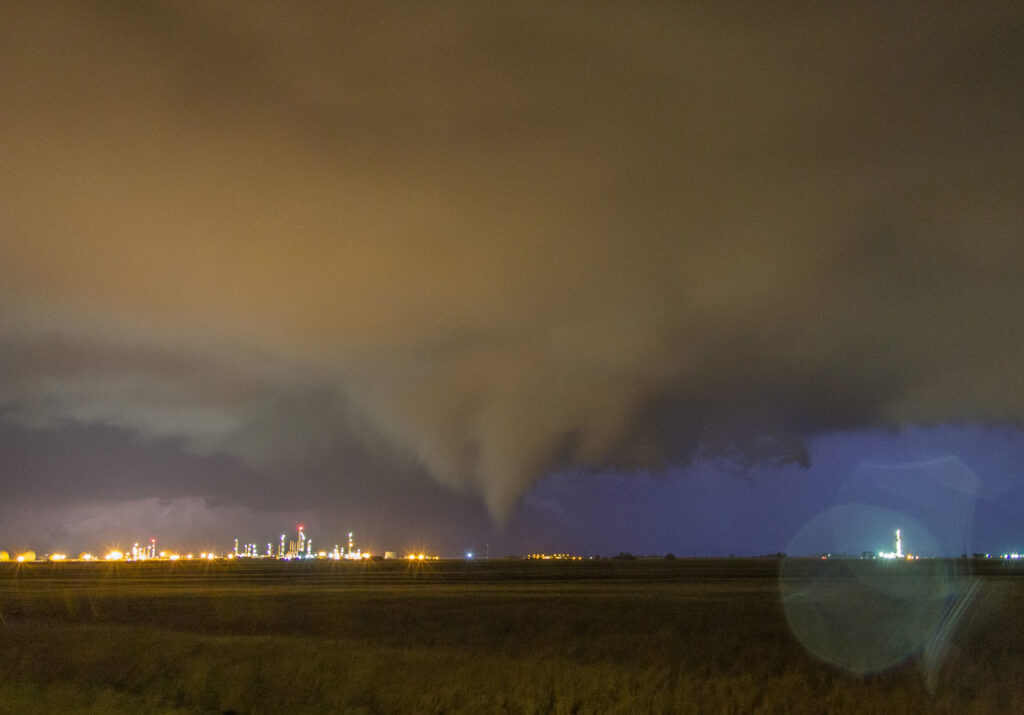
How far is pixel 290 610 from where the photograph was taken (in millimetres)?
54281

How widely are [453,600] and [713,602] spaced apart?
17610 mm

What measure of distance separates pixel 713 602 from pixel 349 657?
3431 cm

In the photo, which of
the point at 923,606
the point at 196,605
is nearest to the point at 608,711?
the point at 923,606

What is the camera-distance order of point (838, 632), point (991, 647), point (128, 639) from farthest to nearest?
point (838, 632) < point (128, 639) < point (991, 647)

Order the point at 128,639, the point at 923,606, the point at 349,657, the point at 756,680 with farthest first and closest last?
the point at 923,606
the point at 128,639
the point at 349,657
the point at 756,680

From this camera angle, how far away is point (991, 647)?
32438mm

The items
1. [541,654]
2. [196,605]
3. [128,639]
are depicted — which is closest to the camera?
[541,654]

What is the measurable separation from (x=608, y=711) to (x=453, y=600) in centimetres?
4276

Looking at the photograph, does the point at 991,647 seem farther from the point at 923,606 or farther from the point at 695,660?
the point at 923,606

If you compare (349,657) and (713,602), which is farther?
(713,602)

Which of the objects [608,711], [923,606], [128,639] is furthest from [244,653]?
[923,606]

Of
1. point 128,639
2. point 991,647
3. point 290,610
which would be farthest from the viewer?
point 290,610

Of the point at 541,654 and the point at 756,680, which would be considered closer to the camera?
the point at 756,680

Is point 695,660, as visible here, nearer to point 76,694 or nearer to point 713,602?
point 76,694
